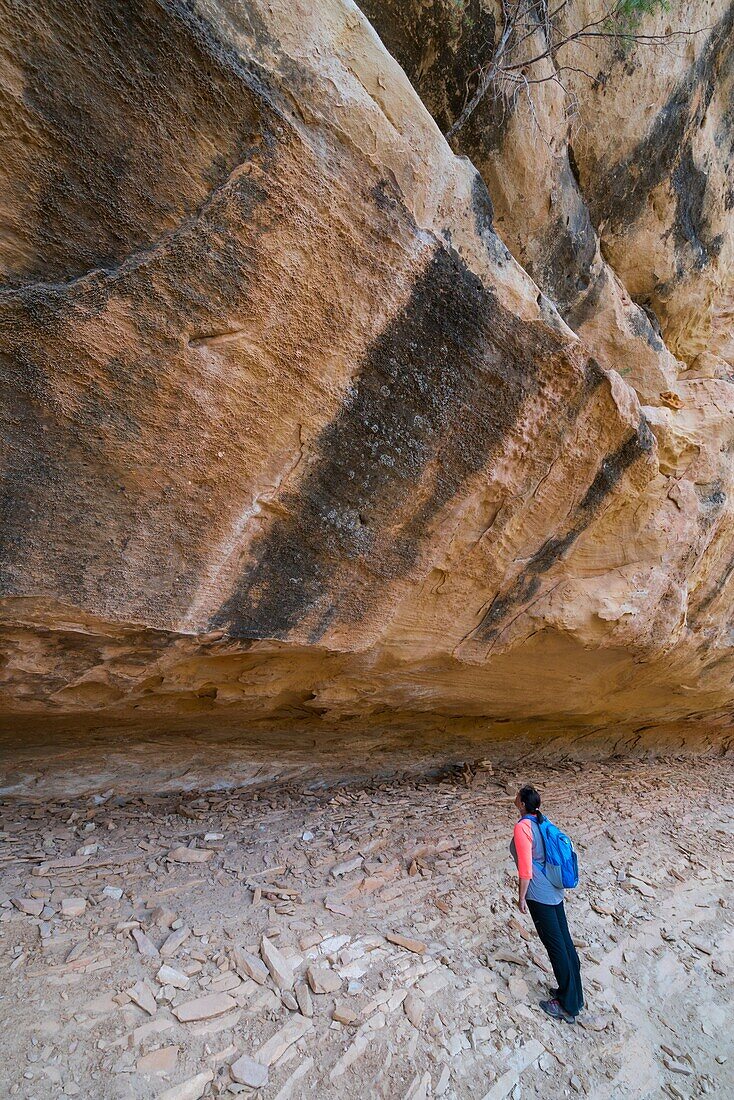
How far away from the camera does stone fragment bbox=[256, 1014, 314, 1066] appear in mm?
2426

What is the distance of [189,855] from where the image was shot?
3.67m

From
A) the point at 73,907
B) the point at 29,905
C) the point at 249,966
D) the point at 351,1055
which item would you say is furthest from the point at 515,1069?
the point at 29,905

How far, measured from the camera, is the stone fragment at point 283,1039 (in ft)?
7.96

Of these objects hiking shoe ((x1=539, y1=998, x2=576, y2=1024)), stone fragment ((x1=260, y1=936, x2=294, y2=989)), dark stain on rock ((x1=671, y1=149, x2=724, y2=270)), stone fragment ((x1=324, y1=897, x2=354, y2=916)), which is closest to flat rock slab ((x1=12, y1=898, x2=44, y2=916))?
stone fragment ((x1=260, y1=936, x2=294, y2=989))

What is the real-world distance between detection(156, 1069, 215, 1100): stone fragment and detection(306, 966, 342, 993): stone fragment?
0.67 metres

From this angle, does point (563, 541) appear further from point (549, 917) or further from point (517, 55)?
point (517, 55)

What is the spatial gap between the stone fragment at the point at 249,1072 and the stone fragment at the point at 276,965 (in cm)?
40

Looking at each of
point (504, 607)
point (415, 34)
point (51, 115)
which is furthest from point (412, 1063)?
point (415, 34)

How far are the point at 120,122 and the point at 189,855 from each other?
401 cm

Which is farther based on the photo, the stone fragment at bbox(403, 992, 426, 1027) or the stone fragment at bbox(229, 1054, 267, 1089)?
the stone fragment at bbox(403, 992, 426, 1027)

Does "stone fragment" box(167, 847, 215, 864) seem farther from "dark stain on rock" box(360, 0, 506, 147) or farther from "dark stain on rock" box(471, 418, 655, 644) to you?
"dark stain on rock" box(360, 0, 506, 147)

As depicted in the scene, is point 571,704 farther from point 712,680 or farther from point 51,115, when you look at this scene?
point 51,115

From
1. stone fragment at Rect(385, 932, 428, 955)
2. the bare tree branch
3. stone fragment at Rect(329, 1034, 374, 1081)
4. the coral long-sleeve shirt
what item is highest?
the bare tree branch

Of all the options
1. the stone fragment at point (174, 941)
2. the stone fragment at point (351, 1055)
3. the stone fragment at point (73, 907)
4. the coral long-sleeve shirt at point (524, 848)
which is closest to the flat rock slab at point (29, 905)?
the stone fragment at point (73, 907)
